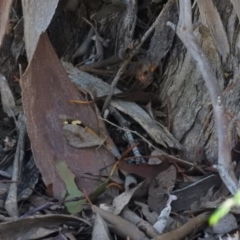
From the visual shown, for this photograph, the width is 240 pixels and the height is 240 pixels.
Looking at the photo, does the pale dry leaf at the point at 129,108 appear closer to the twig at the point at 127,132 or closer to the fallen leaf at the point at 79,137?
the twig at the point at 127,132

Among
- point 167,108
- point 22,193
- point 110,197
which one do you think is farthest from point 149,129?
point 22,193

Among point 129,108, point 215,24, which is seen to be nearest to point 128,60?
point 129,108

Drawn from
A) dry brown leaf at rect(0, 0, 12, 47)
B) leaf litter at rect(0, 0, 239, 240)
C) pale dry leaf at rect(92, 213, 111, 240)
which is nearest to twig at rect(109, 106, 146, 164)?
leaf litter at rect(0, 0, 239, 240)

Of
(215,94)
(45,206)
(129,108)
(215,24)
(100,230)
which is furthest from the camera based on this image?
(129,108)

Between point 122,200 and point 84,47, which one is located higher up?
point 84,47

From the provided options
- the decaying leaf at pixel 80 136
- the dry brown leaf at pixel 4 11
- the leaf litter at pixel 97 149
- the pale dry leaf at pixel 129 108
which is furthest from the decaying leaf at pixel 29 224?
the dry brown leaf at pixel 4 11

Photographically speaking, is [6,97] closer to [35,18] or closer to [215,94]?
[35,18]

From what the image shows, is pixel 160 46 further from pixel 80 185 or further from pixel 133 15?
pixel 80 185
